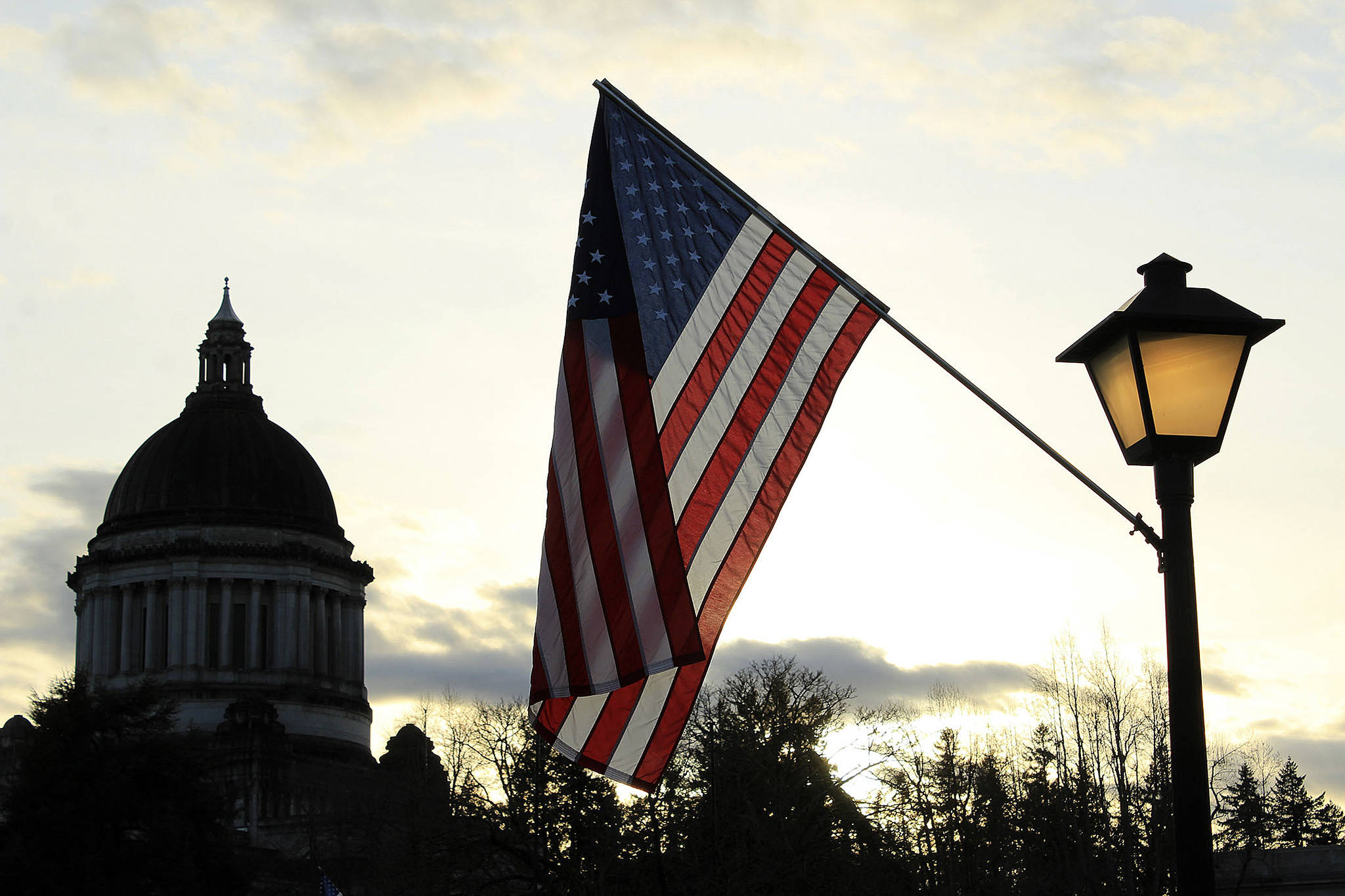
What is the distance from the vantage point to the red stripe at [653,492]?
1181 cm

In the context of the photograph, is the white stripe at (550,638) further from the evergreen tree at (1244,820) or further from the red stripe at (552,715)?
the evergreen tree at (1244,820)

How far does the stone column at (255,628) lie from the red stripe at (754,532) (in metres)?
98.8

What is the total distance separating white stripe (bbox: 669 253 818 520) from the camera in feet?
40.4

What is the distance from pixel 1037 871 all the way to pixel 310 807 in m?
52.0

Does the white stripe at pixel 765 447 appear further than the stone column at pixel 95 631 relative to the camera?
No

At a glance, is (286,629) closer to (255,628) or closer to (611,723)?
(255,628)

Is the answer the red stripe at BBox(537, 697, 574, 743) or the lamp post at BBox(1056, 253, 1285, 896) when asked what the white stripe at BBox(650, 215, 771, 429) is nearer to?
the red stripe at BBox(537, 697, 574, 743)

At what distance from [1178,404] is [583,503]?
16.7 ft

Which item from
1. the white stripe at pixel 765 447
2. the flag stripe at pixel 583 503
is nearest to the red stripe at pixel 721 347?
the white stripe at pixel 765 447

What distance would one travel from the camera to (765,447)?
12.4 meters

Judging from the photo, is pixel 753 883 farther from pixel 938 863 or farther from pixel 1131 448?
pixel 1131 448

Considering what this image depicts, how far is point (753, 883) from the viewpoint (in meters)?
36.9

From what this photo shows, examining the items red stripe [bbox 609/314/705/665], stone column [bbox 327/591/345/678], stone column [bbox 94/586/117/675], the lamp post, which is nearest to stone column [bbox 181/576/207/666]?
stone column [bbox 94/586/117/675]

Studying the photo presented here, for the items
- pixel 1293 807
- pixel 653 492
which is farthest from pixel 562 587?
pixel 1293 807
